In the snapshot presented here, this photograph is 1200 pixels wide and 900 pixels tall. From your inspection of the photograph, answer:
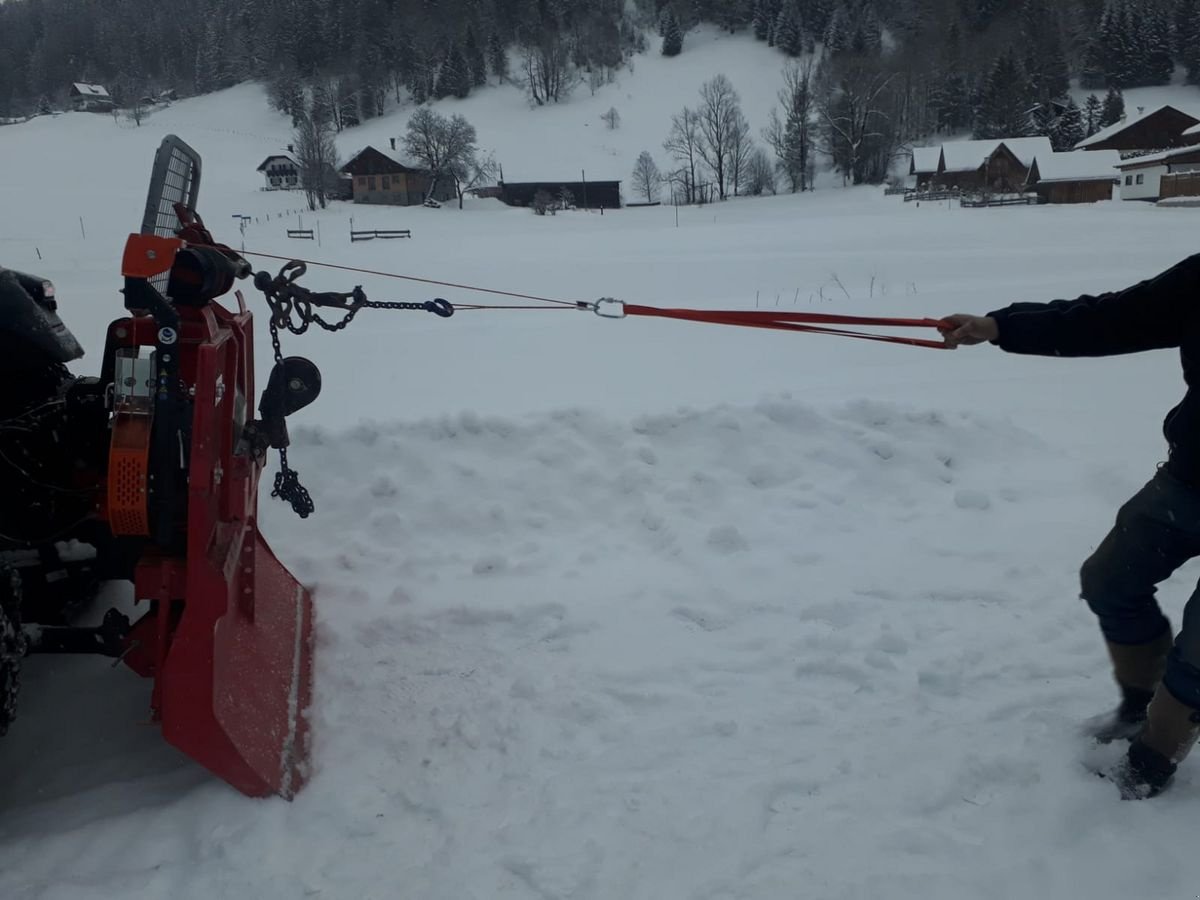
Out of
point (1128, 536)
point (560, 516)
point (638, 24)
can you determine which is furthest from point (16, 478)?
point (638, 24)

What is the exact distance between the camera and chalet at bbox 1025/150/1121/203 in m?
47.7

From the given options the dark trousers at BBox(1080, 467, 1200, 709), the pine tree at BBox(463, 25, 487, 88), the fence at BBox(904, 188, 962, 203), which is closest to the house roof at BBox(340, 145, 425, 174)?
the fence at BBox(904, 188, 962, 203)

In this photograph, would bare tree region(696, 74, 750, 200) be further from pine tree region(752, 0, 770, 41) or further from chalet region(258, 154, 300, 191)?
pine tree region(752, 0, 770, 41)

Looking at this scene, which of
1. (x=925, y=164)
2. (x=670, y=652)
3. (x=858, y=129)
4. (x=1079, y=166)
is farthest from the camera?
(x=858, y=129)

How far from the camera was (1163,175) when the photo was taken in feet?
135

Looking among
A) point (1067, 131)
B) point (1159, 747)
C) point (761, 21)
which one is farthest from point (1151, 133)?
point (1159, 747)

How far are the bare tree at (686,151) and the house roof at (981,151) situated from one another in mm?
16306

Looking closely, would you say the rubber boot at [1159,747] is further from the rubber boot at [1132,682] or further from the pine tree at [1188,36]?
the pine tree at [1188,36]

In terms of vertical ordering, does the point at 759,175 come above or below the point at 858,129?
below

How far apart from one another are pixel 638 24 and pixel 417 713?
11138 cm

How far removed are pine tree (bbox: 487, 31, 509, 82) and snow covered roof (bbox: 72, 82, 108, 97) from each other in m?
40.4

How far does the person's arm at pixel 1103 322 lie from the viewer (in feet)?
7.96

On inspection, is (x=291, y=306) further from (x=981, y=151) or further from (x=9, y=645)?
(x=981, y=151)

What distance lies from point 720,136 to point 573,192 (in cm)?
1109
